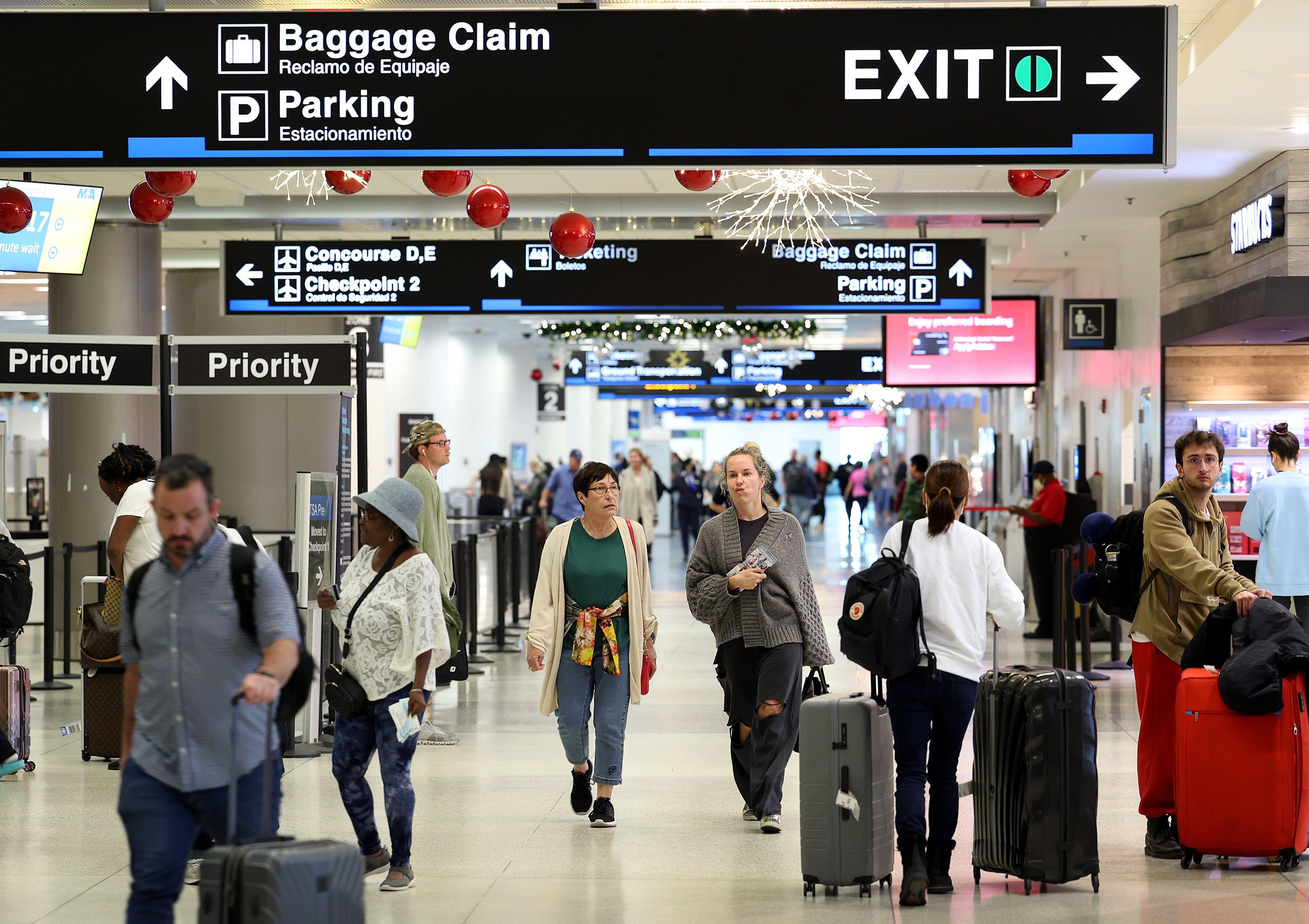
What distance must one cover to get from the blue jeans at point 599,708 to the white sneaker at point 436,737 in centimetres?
213

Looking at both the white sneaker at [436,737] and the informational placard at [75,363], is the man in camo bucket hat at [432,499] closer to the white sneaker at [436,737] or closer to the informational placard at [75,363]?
the white sneaker at [436,737]

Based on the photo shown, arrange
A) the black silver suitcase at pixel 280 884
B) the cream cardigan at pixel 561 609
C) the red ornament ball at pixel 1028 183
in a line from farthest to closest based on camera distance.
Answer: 1. the red ornament ball at pixel 1028 183
2. the cream cardigan at pixel 561 609
3. the black silver suitcase at pixel 280 884

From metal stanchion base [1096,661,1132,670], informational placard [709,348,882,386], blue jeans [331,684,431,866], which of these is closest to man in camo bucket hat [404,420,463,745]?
blue jeans [331,684,431,866]

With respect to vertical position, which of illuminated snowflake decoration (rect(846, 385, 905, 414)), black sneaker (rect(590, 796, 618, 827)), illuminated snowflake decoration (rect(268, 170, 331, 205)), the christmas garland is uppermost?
illuminated snowflake decoration (rect(268, 170, 331, 205))

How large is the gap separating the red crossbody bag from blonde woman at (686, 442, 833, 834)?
0.24m

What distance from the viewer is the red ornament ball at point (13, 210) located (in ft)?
24.5

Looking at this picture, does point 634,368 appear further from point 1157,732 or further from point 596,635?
point 1157,732

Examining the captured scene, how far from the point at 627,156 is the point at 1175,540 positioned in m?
2.68

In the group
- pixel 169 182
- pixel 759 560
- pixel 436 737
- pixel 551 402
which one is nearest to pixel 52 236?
pixel 169 182

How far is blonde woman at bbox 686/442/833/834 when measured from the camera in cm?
577

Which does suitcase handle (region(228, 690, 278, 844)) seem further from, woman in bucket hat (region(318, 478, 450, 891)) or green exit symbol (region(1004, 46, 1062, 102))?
green exit symbol (region(1004, 46, 1062, 102))

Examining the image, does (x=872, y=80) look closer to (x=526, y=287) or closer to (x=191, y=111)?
(x=191, y=111)

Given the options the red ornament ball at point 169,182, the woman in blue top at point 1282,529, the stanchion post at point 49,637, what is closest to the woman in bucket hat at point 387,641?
the red ornament ball at point 169,182

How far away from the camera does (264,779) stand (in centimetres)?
359
